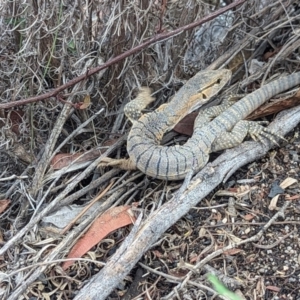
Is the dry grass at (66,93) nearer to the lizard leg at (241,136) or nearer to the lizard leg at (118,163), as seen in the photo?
the lizard leg at (118,163)

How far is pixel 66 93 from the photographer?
10.3 ft

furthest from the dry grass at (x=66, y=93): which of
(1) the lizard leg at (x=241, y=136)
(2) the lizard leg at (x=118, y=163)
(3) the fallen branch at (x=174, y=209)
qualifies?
(1) the lizard leg at (x=241, y=136)

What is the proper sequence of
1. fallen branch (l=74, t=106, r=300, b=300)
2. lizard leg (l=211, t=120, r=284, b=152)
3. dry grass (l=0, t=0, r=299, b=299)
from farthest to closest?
lizard leg (l=211, t=120, r=284, b=152), dry grass (l=0, t=0, r=299, b=299), fallen branch (l=74, t=106, r=300, b=300)

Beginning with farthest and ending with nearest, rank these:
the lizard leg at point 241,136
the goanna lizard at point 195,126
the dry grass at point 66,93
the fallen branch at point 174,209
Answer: the lizard leg at point 241,136
the goanna lizard at point 195,126
the dry grass at point 66,93
the fallen branch at point 174,209

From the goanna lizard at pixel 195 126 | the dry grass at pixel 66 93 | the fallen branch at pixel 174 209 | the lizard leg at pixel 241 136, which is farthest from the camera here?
the lizard leg at pixel 241 136

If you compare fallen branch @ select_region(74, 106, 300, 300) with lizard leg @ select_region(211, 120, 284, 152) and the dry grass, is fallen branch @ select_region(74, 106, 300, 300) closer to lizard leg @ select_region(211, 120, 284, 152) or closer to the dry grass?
lizard leg @ select_region(211, 120, 284, 152)

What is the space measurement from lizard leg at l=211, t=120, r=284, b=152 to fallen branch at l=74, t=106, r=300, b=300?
0.04 m

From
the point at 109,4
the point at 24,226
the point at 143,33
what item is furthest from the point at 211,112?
the point at 24,226

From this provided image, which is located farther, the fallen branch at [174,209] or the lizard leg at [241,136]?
the lizard leg at [241,136]

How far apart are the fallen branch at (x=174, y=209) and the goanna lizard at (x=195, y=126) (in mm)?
76

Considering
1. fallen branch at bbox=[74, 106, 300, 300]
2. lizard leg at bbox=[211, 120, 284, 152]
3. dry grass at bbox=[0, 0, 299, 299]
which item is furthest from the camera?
lizard leg at bbox=[211, 120, 284, 152]

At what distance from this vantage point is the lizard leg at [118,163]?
3123 mm

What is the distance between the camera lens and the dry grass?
2908 millimetres

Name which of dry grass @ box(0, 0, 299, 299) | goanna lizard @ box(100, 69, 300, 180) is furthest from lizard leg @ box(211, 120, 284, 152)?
dry grass @ box(0, 0, 299, 299)
